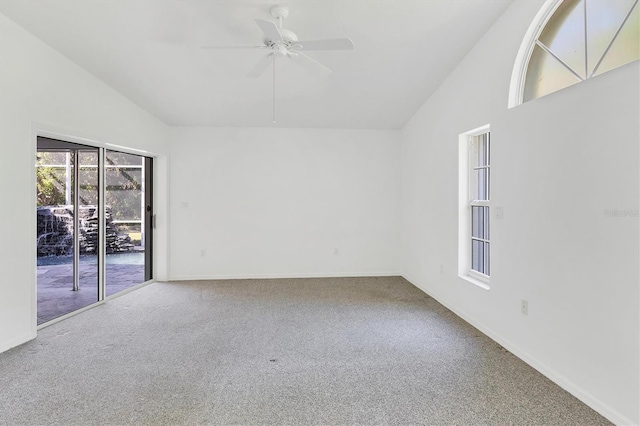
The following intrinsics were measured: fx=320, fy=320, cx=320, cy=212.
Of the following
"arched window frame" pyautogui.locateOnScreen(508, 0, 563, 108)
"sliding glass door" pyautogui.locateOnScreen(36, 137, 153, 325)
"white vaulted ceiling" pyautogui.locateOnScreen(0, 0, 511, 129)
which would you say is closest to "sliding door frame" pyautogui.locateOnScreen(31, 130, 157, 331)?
"sliding glass door" pyautogui.locateOnScreen(36, 137, 153, 325)

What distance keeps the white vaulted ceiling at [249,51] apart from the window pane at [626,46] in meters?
1.14

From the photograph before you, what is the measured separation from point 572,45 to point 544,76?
0.26 m

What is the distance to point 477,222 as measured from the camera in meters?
3.63

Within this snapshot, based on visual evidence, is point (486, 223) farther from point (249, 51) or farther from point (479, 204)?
point (249, 51)

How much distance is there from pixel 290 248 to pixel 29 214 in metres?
3.44

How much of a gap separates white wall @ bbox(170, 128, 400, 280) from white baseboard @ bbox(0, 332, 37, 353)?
2.38 meters

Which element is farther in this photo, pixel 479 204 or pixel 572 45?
pixel 479 204

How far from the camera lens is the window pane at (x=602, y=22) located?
6.71 feet

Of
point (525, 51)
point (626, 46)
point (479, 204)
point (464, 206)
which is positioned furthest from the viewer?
point (464, 206)

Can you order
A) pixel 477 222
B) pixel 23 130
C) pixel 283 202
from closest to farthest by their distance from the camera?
pixel 23 130
pixel 477 222
pixel 283 202

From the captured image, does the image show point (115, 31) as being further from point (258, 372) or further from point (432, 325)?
point (432, 325)

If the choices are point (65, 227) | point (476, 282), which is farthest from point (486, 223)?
point (65, 227)

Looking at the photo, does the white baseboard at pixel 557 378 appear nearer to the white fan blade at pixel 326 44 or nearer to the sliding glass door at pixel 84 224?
the white fan blade at pixel 326 44

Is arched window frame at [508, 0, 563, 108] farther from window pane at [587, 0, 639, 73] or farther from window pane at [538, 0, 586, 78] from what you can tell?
window pane at [587, 0, 639, 73]
